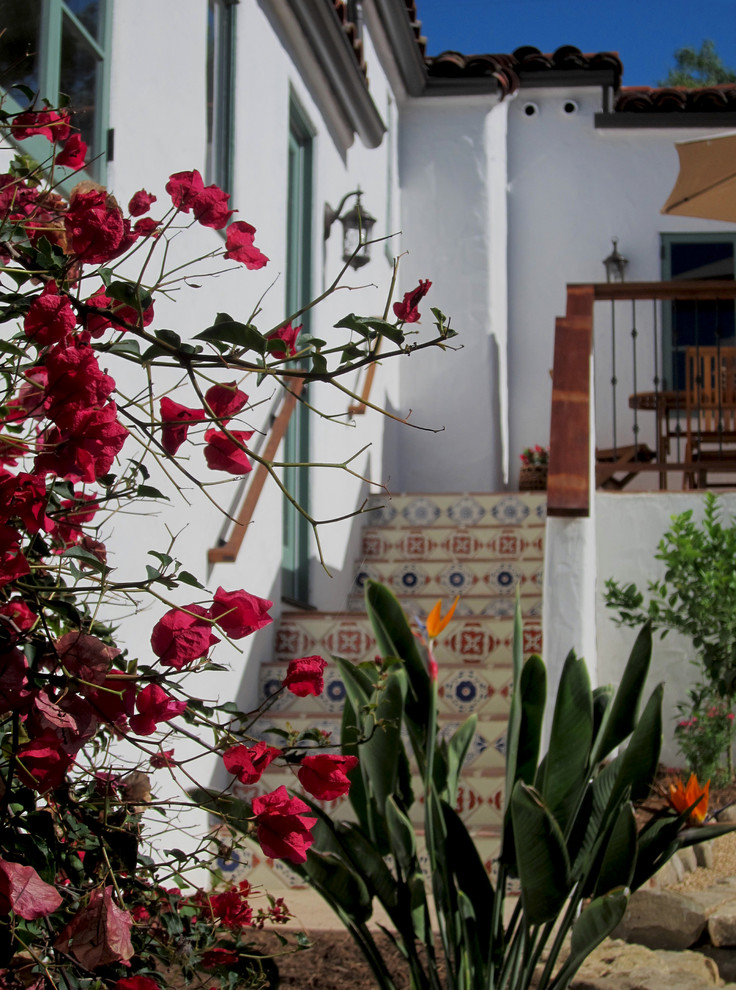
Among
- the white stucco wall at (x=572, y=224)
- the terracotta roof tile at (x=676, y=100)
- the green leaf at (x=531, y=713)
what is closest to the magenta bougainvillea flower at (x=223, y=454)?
the green leaf at (x=531, y=713)

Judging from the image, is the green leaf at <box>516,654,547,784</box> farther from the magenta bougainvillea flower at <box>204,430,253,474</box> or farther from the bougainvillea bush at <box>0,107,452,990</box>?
the magenta bougainvillea flower at <box>204,430,253,474</box>

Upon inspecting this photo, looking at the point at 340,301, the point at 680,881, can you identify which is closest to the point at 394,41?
the point at 340,301

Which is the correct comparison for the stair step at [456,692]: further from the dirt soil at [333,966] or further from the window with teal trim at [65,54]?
A: the window with teal trim at [65,54]

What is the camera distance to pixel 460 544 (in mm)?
6789

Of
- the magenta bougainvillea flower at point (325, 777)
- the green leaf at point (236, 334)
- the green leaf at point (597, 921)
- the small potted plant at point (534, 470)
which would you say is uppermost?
the small potted plant at point (534, 470)

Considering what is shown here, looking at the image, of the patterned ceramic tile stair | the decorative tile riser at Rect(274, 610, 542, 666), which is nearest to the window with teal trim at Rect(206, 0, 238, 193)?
the patterned ceramic tile stair

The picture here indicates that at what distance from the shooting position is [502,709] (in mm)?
4957

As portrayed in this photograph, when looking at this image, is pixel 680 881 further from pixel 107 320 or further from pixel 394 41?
pixel 394 41

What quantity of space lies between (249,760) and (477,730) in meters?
3.53

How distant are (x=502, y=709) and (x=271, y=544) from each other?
1391 mm

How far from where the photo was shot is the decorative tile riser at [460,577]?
6.38 m

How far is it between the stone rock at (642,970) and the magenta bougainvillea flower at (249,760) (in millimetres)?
2089

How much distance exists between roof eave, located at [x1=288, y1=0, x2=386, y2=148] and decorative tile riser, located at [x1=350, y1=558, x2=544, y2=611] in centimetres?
281

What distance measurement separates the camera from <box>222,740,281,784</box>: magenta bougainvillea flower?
4.51ft
